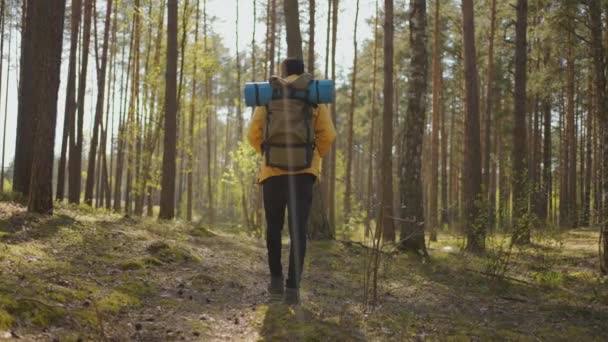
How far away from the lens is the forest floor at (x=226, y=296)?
374 cm

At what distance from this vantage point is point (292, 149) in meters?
4.65

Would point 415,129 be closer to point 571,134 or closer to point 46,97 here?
point 46,97

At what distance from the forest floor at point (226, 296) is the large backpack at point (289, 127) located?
1.38 metres

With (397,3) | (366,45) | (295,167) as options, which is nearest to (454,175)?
(366,45)

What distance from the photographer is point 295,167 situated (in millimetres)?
4652

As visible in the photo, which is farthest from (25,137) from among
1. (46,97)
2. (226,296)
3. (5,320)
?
(5,320)

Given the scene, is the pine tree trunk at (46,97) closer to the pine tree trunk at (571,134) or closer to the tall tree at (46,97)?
the tall tree at (46,97)

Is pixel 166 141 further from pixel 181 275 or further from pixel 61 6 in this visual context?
pixel 181 275

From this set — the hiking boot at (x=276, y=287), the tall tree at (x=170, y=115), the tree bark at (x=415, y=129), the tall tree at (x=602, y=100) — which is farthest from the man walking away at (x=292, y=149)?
the tall tree at (x=170, y=115)

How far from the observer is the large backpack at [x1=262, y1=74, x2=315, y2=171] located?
465 centimetres

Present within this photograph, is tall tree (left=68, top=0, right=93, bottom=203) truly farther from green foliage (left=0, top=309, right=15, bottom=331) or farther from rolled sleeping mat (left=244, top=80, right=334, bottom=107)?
green foliage (left=0, top=309, right=15, bottom=331)

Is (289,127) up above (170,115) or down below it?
below

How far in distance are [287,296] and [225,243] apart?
5037 mm

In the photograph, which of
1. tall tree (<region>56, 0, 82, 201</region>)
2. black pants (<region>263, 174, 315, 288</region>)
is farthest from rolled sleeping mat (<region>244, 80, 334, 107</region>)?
tall tree (<region>56, 0, 82, 201</region>)
